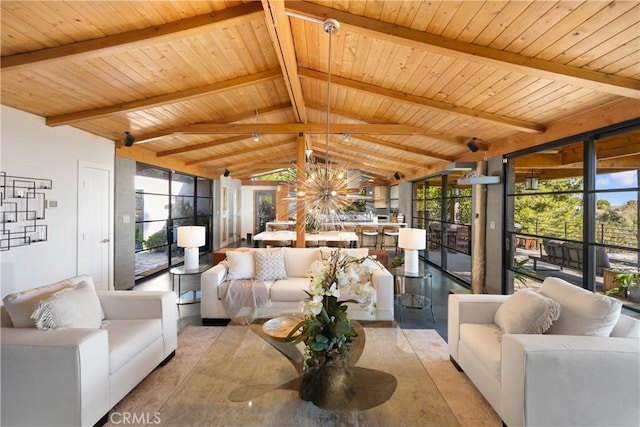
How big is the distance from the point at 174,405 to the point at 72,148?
13.9ft

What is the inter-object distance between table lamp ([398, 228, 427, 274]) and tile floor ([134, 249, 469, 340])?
0.62 m

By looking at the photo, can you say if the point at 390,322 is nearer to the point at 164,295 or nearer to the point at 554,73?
the point at 164,295

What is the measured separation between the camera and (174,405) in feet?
5.08

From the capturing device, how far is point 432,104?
3688 mm

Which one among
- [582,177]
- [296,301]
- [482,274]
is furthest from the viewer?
[482,274]

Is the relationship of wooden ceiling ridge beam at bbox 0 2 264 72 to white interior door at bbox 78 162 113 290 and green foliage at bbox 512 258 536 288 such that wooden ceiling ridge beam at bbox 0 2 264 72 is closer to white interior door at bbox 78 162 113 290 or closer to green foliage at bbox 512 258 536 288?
white interior door at bbox 78 162 113 290

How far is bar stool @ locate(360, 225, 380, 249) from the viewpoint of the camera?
325 inches

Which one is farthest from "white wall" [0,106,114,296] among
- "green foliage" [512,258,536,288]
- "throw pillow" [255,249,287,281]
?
"green foliage" [512,258,536,288]

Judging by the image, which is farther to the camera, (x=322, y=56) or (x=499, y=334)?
(x=322, y=56)

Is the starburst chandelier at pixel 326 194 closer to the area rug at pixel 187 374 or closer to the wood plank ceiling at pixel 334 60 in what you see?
the wood plank ceiling at pixel 334 60

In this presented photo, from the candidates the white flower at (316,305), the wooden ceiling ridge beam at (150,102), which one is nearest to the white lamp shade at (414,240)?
the white flower at (316,305)

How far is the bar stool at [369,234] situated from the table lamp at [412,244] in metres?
3.97

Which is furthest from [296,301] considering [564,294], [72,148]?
[72,148]

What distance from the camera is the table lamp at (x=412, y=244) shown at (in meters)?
4.05
